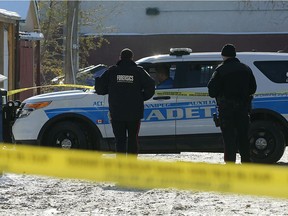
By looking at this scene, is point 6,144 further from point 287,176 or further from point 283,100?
point 287,176

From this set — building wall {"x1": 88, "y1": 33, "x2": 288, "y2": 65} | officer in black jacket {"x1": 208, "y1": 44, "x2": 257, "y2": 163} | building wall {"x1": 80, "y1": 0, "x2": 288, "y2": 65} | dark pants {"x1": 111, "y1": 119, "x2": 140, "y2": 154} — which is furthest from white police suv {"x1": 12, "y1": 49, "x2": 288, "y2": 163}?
building wall {"x1": 80, "y1": 0, "x2": 288, "y2": 65}

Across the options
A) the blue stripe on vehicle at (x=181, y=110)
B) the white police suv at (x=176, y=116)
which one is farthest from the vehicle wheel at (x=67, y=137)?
the blue stripe on vehicle at (x=181, y=110)

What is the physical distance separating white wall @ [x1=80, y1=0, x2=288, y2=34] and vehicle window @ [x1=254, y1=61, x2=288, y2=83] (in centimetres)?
3043

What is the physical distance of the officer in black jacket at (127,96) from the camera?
7.25m

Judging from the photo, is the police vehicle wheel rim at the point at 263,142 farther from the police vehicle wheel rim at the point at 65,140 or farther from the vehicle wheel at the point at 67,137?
the police vehicle wheel rim at the point at 65,140

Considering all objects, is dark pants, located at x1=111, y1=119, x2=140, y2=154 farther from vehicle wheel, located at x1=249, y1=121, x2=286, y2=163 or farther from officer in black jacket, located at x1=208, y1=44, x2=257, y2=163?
vehicle wheel, located at x1=249, y1=121, x2=286, y2=163

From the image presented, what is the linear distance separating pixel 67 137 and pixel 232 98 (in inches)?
119

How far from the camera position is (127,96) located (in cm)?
729

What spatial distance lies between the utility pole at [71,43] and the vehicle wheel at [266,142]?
11.3m

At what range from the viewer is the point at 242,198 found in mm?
6375

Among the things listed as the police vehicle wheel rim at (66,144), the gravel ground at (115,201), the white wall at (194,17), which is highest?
the white wall at (194,17)

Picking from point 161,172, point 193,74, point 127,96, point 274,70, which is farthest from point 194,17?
point 161,172

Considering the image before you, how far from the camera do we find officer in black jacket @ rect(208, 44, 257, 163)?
684cm

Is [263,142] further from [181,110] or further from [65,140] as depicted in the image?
[65,140]
